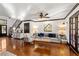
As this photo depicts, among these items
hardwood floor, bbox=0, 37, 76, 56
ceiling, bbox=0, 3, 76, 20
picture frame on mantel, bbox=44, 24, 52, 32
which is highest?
ceiling, bbox=0, 3, 76, 20

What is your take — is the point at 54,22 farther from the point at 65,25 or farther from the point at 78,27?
the point at 78,27

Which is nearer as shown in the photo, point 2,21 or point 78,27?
point 78,27

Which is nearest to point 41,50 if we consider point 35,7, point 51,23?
point 35,7

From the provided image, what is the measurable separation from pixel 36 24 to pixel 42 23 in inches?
17.4

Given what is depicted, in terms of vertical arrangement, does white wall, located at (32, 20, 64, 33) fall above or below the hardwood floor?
above

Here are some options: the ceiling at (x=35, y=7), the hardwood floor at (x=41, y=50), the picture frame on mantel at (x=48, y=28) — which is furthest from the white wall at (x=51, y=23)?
the ceiling at (x=35, y=7)

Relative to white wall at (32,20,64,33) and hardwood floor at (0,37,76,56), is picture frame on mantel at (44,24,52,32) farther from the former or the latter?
hardwood floor at (0,37,76,56)

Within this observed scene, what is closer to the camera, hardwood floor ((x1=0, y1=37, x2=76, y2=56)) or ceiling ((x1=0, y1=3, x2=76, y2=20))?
ceiling ((x1=0, y1=3, x2=76, y2=20))

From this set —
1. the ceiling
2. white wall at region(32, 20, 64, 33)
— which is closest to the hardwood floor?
white wall at region(32, 20, 64, 33)

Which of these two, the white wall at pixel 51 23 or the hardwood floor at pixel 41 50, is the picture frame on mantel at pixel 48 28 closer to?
the white wall at pixel 51 23

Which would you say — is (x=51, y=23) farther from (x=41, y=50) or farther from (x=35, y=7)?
(x=35, y=7)

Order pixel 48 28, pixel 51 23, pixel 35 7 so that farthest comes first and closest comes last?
1. pixel 51 23
2. pixel 48 28
3. pixel 35 7

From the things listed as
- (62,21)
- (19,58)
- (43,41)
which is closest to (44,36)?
(43,41)

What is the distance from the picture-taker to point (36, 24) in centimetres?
616
